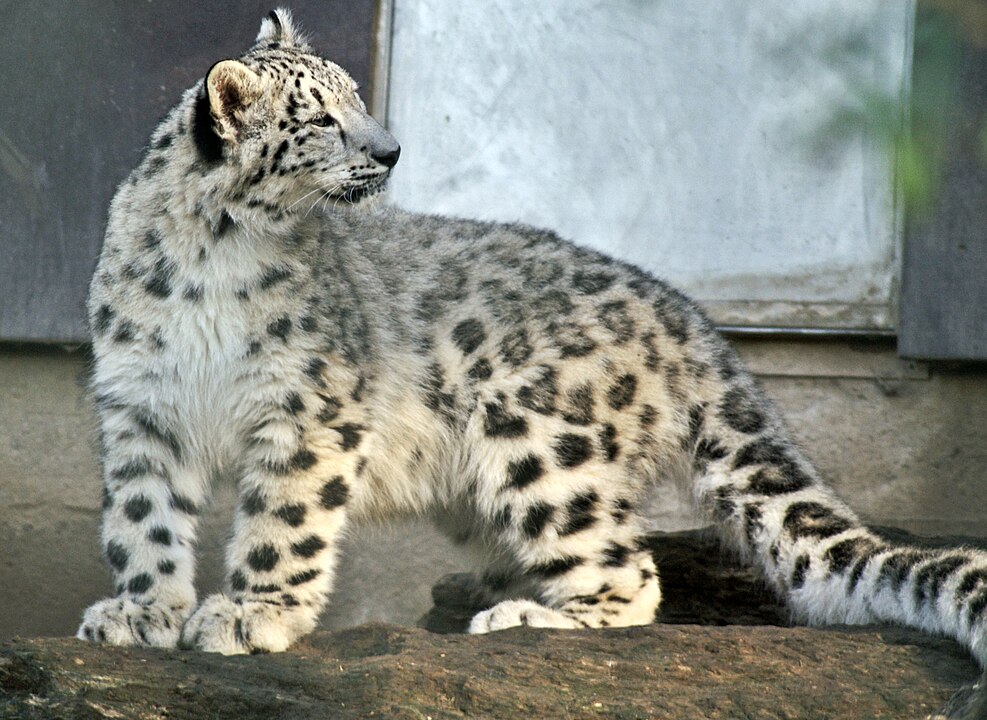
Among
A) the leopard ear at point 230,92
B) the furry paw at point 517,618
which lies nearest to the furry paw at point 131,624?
the furry paw at point 517,618

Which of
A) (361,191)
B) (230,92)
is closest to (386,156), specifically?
(361,191)

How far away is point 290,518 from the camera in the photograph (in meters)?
3.95

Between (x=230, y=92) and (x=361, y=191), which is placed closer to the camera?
(x=230, y=92)

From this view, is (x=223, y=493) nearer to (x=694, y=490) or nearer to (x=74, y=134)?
(x=74, y=134)

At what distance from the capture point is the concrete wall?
18.2 ft

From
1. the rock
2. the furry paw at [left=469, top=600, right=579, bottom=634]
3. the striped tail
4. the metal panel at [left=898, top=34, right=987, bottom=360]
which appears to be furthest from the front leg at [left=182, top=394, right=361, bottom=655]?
the metal panel at [left=898, top=34, right=987, bottom=360]

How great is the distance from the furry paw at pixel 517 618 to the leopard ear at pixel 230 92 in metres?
1.65

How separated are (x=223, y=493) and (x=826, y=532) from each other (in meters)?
2.88

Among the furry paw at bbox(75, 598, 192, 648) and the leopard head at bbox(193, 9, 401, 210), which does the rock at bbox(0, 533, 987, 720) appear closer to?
the furry paw at bbox(75, 598, 192, 648)

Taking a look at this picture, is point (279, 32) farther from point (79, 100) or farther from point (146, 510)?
point (79, 100)

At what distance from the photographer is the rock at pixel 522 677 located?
9.47 feet

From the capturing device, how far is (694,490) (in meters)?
4.33

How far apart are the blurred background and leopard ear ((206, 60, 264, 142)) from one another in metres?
1.80

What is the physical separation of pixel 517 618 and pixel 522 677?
821mm
